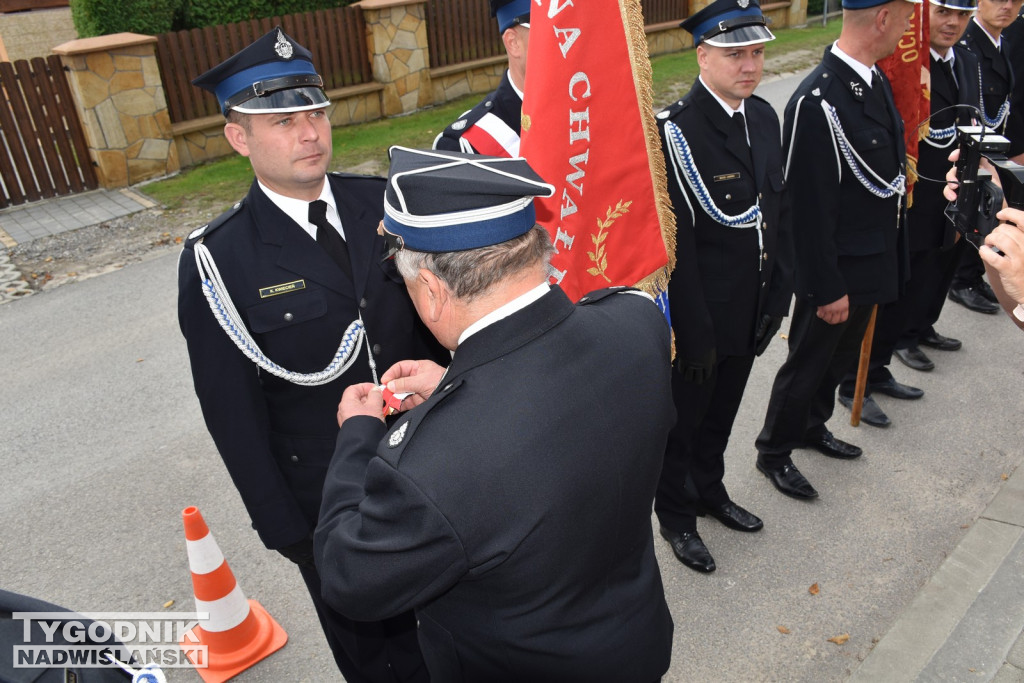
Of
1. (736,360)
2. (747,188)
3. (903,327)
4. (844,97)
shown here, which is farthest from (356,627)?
(903,327)

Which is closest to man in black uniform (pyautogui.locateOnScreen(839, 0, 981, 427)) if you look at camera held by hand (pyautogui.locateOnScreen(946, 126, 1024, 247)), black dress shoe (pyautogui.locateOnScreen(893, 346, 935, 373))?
black dress shoe (pyautogui.locateOnScreen(893, 346, 935, 373))

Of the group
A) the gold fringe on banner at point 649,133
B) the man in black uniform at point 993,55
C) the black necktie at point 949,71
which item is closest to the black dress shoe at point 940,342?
the man in black uniform at point 993,55

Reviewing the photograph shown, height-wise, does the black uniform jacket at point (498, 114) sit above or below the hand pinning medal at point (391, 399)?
above

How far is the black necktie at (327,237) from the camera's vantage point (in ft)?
8.41

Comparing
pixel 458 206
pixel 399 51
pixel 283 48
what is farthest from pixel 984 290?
pixel 399 51

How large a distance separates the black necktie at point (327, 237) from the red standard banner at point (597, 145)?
681mm

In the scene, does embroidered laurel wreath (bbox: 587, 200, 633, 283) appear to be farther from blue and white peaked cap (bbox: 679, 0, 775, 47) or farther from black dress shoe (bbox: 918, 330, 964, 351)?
black dress shoe (bbox: 918, 330, 964, 351)

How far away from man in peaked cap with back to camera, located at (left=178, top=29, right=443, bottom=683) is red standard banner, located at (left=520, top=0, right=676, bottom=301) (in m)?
0.64

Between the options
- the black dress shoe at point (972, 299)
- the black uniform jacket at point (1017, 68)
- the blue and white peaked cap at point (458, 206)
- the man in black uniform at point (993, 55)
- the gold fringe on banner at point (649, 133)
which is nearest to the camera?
the blue and white peaked cap at point (458, 206)

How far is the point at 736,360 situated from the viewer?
3691mm

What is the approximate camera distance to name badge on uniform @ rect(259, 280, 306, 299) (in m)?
2.48

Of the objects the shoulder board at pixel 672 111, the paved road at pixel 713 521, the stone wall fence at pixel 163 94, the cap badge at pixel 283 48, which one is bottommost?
the paved road at pixel 713 521

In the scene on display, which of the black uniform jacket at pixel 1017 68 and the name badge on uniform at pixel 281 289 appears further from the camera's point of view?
the black uniform jacket at pixel 1017 68

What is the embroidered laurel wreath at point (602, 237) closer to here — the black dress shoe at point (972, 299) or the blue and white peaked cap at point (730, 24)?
the blue and white peaked cap at point (730, 24)
